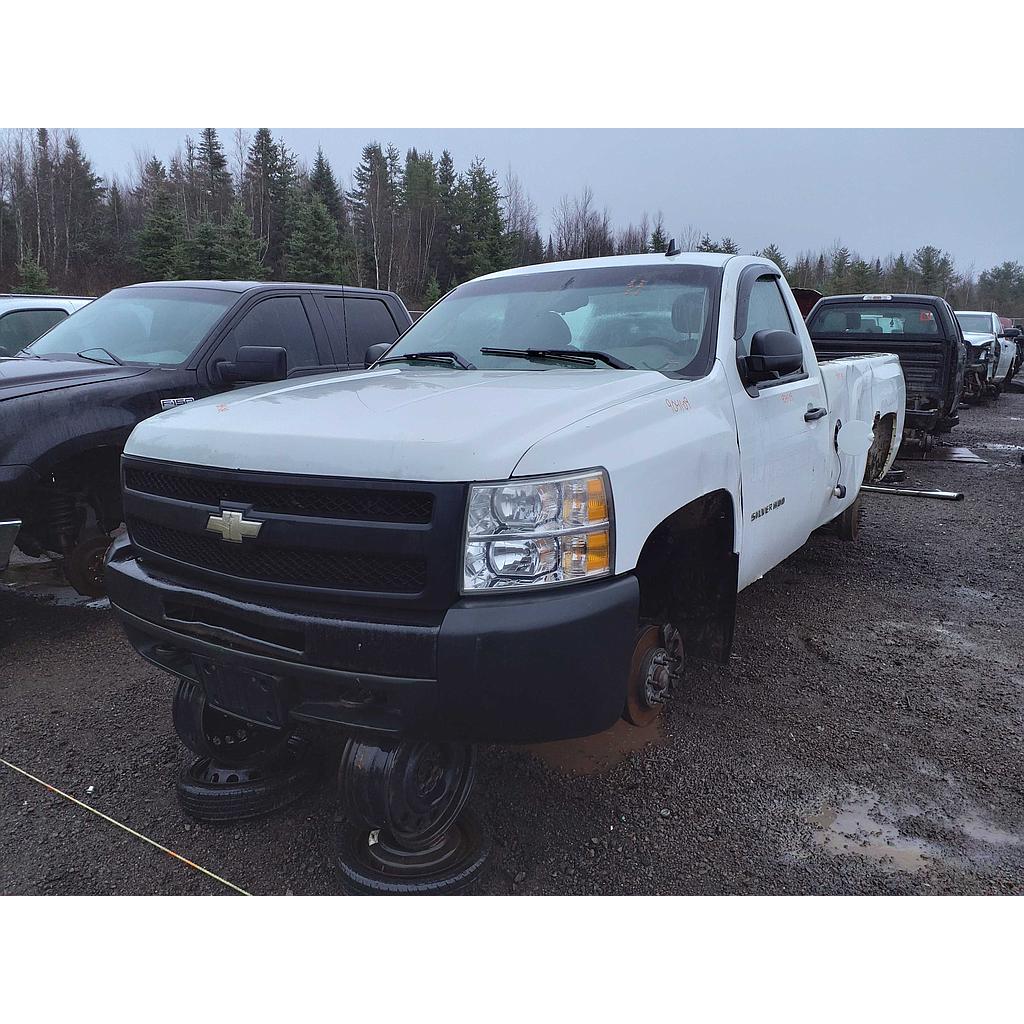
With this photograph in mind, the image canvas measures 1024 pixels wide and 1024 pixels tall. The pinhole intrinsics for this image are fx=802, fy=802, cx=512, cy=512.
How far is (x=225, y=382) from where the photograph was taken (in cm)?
514

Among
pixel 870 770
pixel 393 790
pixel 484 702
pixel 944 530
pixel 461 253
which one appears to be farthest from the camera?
pixel 461 253

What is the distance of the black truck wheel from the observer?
9.56 feet

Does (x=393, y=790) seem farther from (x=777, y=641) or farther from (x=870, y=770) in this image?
(x=777, y=641)

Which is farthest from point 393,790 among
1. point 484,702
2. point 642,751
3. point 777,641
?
point 777,641

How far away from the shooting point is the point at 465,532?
2.12 metres

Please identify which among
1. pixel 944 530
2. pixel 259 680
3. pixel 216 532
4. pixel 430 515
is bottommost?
pixel 944 530

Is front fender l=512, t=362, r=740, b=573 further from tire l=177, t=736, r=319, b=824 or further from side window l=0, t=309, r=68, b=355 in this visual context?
side window l=0, t=309, r=68, b=355

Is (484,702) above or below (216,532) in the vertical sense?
below

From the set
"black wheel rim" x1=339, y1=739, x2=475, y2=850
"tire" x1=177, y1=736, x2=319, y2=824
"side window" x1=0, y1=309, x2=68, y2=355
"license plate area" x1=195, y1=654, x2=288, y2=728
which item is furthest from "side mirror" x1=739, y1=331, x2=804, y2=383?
"side window" x1=0, y1=309, x2=68, y2=355

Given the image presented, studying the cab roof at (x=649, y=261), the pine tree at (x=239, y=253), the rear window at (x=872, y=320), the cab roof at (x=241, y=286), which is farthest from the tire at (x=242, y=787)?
the pine tree at (x=239, y=253)

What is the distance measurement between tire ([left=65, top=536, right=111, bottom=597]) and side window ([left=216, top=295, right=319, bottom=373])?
1395 millimetres

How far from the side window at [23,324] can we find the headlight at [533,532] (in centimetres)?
727

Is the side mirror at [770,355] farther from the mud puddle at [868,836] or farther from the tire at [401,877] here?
the tire at [401,877]

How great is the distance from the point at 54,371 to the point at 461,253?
4627 centimetres
